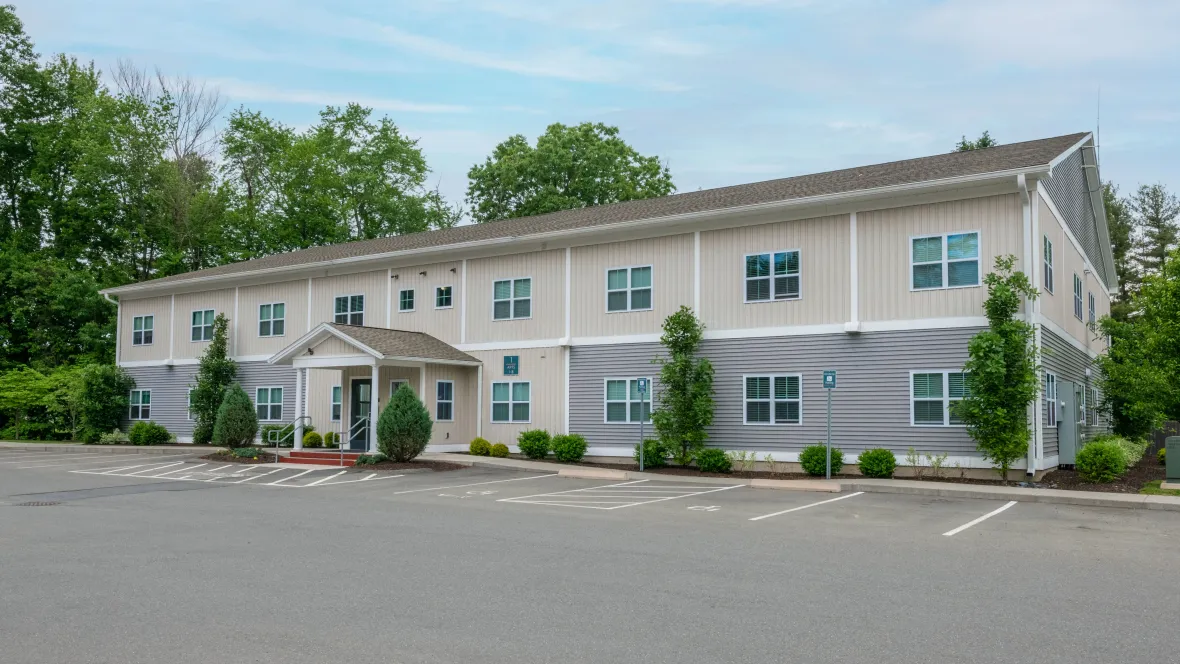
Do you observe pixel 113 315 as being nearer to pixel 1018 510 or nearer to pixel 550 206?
pixel 550 206

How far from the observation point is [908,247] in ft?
63.4

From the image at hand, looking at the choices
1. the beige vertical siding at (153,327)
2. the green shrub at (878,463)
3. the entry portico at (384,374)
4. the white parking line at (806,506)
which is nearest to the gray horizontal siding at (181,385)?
the beige vertical siding at (153,327)

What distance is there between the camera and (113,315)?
1682 inches

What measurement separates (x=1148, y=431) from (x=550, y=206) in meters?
27.0

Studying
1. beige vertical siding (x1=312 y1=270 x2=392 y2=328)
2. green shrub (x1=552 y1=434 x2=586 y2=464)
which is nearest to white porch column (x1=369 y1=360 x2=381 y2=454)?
beige vertical siding (x1=312 y1=270 x2=392 y2=328)

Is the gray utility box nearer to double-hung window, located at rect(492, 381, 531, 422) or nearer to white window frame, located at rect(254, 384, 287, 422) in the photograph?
double-hung window, located at rect(492, 381, 531, 422)

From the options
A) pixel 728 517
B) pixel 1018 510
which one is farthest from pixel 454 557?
pixel 1018 510

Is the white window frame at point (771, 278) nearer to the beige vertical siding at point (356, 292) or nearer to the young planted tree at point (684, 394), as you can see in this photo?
the young planted tree at point (684, 394)

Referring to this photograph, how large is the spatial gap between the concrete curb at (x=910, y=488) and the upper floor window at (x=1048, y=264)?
4924 mm

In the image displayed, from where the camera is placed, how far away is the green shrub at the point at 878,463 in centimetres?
1880

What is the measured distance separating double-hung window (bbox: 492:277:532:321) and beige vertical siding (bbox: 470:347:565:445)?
1.00 metres

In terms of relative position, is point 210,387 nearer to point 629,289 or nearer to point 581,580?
point 629,289

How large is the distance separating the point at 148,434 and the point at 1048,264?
27377 mm

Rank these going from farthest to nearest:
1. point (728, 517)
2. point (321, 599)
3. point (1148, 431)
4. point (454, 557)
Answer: point (1148, 431)
point (728, 517)
point (454, 557)
point (321, 599)
